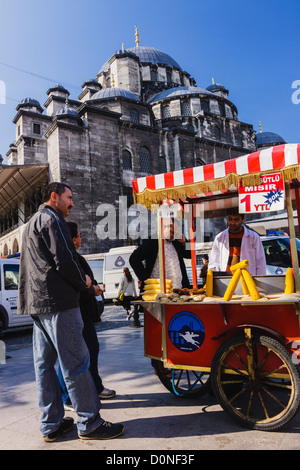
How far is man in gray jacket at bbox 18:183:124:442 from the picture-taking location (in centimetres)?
263

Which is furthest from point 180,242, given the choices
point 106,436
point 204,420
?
point 106,436

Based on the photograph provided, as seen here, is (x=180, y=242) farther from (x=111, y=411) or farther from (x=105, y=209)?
(x=105, y=209)

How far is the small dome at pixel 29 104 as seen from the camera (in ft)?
134

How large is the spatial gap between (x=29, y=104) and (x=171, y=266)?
141ft

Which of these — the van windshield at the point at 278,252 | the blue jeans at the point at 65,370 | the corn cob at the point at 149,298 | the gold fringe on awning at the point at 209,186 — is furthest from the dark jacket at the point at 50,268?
the van windshield at the point at 278,252

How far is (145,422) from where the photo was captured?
117 inches

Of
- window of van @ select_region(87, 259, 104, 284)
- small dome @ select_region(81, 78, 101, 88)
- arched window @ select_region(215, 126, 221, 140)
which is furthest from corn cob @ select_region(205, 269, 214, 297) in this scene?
small dome @ select_region(81, 78, 101, 88)

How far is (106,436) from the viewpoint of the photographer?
2.64 metres

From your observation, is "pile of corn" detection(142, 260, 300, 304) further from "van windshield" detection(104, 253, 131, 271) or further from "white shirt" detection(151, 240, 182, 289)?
"van windshield" detection(104, 253, 131, 271)

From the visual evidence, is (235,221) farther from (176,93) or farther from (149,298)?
(176,93)

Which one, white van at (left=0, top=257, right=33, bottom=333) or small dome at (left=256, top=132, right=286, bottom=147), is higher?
small dome at (left=256, top=132, right=286, bottom=147)

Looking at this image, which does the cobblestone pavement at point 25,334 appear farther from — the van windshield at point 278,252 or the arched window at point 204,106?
the arched window at point 204,106

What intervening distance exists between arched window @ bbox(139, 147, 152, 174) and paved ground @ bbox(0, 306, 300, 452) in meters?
26.1

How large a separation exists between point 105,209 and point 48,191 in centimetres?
2346
